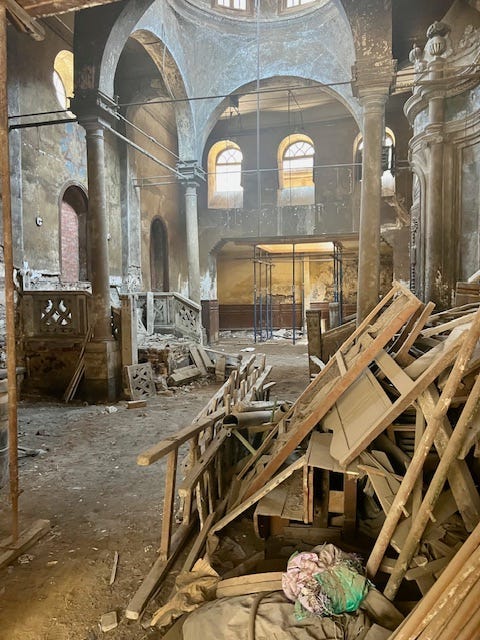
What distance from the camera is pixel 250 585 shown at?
2.70 metres

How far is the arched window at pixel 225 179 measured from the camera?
63.2ft

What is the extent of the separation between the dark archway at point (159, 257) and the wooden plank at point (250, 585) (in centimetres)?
1603

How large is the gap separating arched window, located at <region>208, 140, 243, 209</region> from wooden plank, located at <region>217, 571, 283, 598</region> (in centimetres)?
1774

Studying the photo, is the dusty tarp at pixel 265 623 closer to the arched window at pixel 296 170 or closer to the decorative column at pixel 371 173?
the decorative column at pixel 371 173

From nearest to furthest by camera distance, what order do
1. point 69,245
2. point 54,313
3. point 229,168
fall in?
point 54,313, point 69,245, point 229,168

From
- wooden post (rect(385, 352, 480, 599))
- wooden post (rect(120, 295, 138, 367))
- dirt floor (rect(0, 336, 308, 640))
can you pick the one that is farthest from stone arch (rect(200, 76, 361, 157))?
wooden post (rect(385, 352, 480, 599))

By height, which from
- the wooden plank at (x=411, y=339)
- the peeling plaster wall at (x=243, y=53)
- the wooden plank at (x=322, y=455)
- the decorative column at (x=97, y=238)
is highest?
the peeling plaster wall at (x=243, y=53)

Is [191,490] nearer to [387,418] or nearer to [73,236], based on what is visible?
[387,418]

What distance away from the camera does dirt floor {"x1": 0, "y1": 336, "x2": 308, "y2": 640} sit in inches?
115

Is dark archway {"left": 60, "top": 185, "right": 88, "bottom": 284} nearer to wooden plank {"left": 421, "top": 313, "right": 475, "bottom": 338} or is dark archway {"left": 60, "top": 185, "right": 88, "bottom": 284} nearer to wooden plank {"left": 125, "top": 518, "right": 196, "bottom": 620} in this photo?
wooden plank {"left": 125, "top": 518, "right": 196, "bottom": 620}

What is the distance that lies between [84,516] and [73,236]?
10.3 m

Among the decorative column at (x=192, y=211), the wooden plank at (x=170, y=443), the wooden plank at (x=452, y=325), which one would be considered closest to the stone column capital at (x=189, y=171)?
the decorative column at (x=192, y=211)

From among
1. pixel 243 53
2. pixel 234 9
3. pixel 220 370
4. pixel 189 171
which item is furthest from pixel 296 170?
pixel 220 370

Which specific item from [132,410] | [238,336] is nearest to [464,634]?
[132,410]
